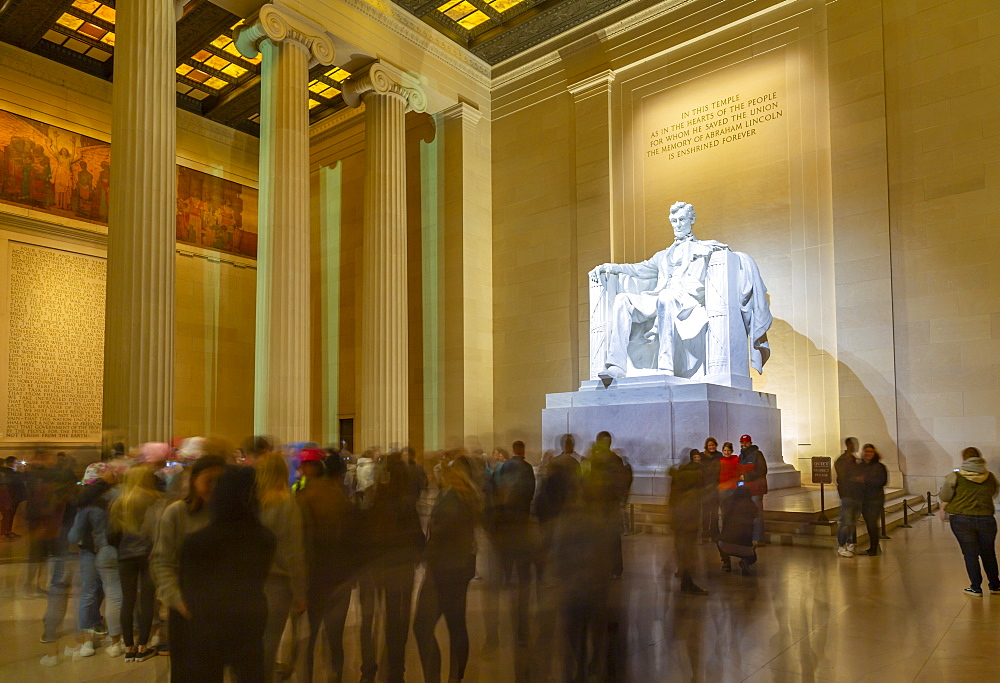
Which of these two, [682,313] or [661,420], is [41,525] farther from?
[682,313]

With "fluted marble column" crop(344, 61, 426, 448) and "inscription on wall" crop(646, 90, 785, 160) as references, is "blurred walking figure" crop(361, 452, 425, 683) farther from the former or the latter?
"inscription on wall" crop(646, 90, 785, 160)

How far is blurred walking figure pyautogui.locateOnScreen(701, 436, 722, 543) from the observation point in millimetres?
6223

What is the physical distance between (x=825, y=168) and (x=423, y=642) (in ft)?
38.0

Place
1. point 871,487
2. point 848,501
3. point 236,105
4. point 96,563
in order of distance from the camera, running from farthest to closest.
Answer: point 236,105
point 871,487
point 848,501
point 96,563

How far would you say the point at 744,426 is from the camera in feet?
32.9

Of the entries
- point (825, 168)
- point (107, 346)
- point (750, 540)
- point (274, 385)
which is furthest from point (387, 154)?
point (750, 540)

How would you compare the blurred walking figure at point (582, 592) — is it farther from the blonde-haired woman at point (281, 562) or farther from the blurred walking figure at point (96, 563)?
the blurred walking figure at point (96, 563)

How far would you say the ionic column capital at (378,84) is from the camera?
47.6 feet

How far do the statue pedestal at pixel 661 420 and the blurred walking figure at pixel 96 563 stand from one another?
18.9 feet

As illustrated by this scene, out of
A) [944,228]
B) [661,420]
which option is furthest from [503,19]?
[661,420]

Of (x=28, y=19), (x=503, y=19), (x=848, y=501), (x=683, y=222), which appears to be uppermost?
(x=503, y=19)

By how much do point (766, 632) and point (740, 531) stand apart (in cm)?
168

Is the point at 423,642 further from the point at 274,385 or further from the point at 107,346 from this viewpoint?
the point at 274,385

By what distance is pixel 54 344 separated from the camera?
50.5 ft
